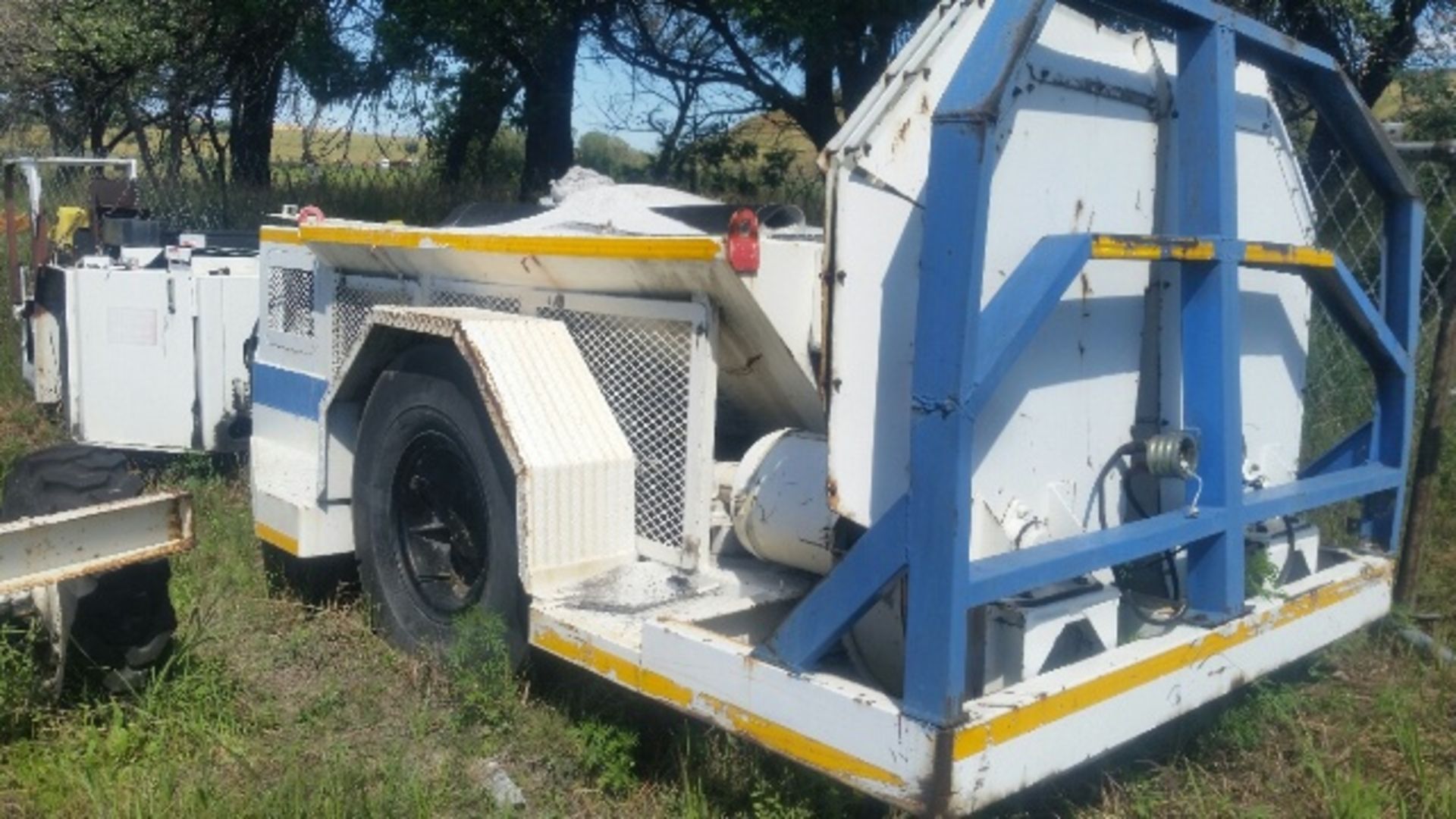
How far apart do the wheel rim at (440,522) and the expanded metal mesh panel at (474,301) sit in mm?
405

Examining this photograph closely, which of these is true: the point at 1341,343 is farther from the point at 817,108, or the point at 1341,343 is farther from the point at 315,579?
the point at 817,108

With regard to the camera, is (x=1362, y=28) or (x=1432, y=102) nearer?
(x=1362, y=28)

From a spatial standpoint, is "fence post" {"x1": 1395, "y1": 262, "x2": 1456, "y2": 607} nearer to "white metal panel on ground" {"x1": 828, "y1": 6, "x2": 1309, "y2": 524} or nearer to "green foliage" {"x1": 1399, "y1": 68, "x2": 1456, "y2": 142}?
"white metal panel on ground" {"x1": 828, "y1": 6, "x2": 1309, "y2": 524}

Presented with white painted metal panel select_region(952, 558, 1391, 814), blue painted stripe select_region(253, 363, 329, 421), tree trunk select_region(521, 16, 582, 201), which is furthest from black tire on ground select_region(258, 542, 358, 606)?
tree trunk select_region(521, 16, 582, 201)

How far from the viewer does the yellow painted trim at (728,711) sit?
2.94 m

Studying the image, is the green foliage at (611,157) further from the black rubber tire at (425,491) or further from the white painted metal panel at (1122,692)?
the white painted metal panel at (1122,692)

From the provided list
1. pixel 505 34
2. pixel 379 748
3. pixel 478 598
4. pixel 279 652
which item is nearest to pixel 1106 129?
pixel 478 598

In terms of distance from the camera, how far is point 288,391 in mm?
5266

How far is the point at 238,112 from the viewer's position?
19188 mm

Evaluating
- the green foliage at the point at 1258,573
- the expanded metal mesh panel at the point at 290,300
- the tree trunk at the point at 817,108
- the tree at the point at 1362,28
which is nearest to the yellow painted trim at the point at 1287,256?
the green foliage at the point at 1258,573

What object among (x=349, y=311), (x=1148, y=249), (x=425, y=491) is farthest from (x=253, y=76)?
(x=1148, y=249)

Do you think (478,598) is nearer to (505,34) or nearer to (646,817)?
(646,817)

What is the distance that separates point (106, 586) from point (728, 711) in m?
1.66

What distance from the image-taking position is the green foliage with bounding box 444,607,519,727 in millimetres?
3852
